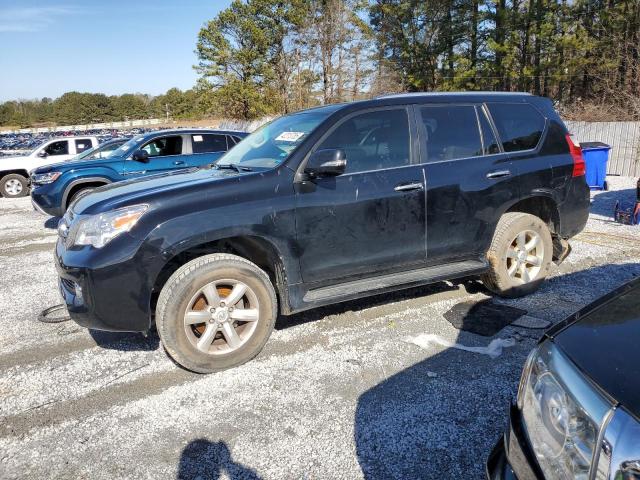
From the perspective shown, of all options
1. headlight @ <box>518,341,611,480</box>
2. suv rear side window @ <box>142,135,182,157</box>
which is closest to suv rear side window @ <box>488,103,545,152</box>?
headlight @ <box>518,341,611,480</box>

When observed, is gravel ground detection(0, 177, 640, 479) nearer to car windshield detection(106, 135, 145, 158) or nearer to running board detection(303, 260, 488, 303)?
running board detection(303, 260, 488, 303)

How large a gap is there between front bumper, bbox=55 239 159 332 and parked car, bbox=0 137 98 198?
44.0 feet

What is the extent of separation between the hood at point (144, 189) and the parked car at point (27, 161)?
1265cm

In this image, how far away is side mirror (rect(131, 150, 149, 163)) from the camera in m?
8.72

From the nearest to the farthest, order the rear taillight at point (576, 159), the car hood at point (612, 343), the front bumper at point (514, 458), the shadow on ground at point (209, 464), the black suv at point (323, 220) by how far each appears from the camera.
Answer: the car hood at point (612, 343) → the front bumper at point (514, 458) → the shadow on ground at point (209, 464) → the black suv at point (323, 220) → the rear taillight at point (576, 159)

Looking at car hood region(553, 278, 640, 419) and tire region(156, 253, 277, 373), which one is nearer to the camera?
car hood region(553, 278, 640, 419)

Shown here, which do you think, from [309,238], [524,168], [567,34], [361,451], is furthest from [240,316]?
[567,34]

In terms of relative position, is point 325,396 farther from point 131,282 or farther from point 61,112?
point 61,112

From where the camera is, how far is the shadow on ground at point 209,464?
238 centimetres

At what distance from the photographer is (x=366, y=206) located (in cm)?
361

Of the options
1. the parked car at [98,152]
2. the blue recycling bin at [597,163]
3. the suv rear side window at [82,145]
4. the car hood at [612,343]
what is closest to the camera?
the car hood at [612,343]

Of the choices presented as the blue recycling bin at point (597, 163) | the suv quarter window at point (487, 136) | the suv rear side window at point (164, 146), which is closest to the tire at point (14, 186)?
the suv rear side window at point (164, 146)

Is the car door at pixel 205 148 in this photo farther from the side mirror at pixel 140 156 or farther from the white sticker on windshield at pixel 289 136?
the white sticker on windshield at pixel 289 136

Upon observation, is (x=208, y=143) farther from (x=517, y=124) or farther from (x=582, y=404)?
(x=582, y=404)
